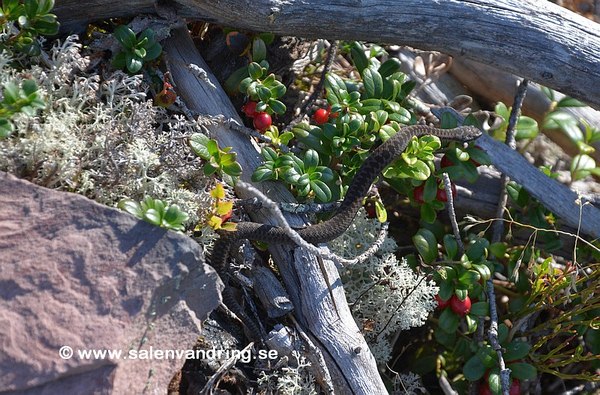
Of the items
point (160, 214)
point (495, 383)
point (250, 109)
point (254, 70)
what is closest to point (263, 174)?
point (250, 109)

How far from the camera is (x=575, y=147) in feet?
17.2

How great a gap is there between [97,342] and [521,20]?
2.87 meters

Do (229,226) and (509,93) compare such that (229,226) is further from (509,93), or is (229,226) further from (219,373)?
(509,93)

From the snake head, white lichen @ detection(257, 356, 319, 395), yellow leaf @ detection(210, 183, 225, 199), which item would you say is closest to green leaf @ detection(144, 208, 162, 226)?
yellow leaf @ detection(210, 183, 225, 199)

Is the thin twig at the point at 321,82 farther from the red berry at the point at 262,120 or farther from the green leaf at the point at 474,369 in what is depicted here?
the green leaf at the point at 474,369

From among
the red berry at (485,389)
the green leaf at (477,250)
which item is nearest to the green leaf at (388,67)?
the green leaf at (477,250)

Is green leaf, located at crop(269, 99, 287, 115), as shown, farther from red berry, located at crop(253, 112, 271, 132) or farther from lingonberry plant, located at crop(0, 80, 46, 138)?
lingonberry plant, located at crop(0, 80, 46, 138)

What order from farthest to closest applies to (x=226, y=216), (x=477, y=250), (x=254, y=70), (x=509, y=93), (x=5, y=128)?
(x=509, y=93), (x=477, y=250), (x=254, y=70), (x=226, y=216), (x=5, y=128)

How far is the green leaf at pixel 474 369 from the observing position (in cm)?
404

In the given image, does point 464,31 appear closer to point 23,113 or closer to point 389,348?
point 389,348

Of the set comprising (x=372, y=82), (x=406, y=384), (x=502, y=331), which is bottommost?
(x=406, y=384)

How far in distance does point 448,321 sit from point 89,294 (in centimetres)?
220

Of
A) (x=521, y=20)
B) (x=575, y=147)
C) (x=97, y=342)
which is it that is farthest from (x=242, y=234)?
(x=575, y=147)

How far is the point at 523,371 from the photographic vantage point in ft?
13.2
